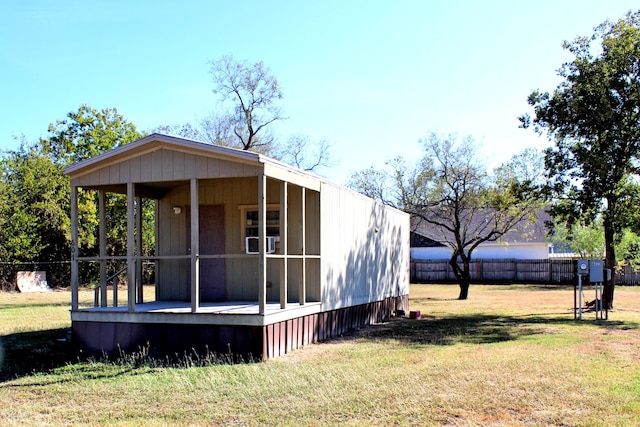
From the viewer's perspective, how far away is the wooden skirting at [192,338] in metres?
8.94

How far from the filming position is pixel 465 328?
1325cm

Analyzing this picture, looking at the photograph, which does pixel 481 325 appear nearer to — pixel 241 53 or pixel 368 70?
pixel 368 70

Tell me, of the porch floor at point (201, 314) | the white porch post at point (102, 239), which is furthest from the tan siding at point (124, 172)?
the porch floor at point (201, 314)

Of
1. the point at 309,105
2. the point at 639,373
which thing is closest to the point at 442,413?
the point at 639,373

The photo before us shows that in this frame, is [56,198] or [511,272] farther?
[511,272]

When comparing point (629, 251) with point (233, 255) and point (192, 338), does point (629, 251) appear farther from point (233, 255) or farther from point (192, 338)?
point (192, 338)

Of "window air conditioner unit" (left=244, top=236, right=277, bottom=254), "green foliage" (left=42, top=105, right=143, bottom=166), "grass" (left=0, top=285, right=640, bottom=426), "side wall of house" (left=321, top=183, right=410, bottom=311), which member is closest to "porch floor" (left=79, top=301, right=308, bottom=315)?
"grass" (left=0, top=285, right=640, bottom=426)

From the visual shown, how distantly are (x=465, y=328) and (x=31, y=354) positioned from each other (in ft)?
27.3

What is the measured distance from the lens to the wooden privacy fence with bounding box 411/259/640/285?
32.4 metres

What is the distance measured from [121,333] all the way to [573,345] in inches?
288

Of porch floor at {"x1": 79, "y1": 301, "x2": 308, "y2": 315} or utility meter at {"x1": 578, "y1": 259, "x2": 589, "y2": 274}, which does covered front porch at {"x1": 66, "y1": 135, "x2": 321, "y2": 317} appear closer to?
porch floor at {"x1": 79, "y1": 301, "x2": 308, "y2": 315}

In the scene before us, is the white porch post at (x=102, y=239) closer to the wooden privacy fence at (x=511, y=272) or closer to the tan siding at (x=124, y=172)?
the tan siding at (x=124, y=172)

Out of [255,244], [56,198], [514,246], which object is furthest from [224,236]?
[514,246]

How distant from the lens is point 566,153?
16.3 meters
